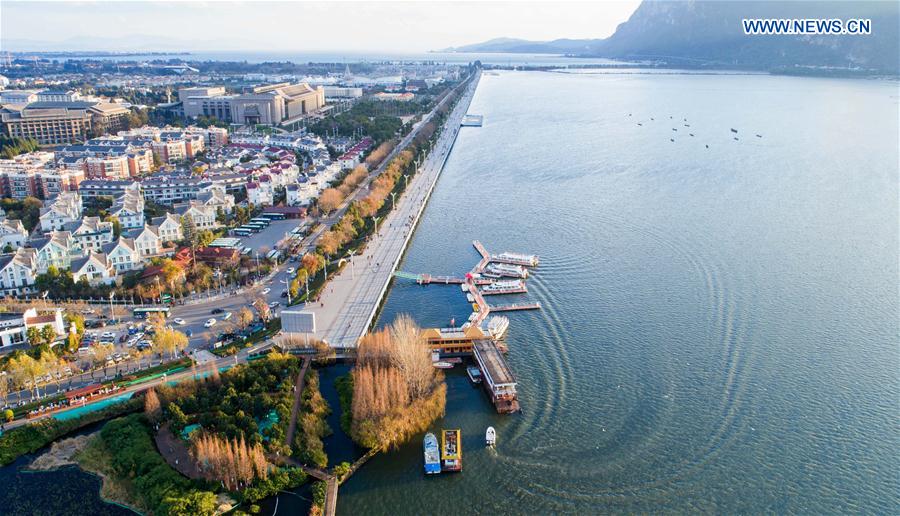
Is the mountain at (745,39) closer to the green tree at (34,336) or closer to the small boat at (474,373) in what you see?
the small boat at (474,373)

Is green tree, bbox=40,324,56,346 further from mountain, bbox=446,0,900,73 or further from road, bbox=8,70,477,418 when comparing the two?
mountain, bbox=446,0,900,73

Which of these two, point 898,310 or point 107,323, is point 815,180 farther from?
point 107,323

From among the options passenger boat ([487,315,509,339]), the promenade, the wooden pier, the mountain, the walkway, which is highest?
the mountain

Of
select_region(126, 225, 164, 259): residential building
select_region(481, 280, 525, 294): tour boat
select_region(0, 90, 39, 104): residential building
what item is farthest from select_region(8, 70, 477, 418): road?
select_region(0, 90, 39, 104): residential building

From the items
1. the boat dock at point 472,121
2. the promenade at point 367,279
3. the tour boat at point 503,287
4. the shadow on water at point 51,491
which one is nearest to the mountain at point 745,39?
the boat dock at point 472,121

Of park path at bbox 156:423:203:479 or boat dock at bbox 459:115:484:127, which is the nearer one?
park path at bbox 156:423:203:479

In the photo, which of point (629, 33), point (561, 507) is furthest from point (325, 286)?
A: point (629, 33)

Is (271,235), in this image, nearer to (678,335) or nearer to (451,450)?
(451,450)
